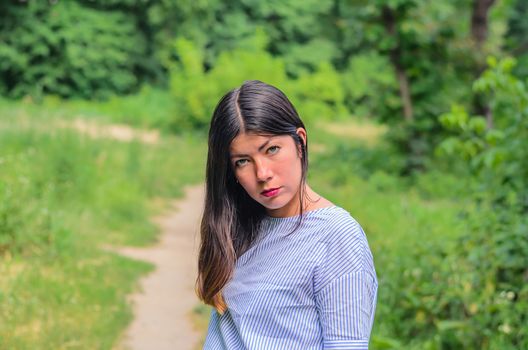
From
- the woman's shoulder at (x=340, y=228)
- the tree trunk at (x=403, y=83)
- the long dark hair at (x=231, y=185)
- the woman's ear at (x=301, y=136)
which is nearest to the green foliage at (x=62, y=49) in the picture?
the tree trunk at (x=403, y=83)

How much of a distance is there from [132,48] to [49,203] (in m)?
22.7

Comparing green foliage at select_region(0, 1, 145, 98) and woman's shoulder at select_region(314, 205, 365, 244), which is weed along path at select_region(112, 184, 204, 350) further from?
green foliage at select_region(0, 1, 145, 98)

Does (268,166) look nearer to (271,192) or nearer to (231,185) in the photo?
(271,192)

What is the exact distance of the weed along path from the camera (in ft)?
19.0

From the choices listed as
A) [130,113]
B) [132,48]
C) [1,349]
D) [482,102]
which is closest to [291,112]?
[1,349]

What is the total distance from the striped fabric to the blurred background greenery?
269cm

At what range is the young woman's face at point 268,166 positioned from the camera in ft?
5.82

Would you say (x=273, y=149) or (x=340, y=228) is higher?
(x=273, y=149)

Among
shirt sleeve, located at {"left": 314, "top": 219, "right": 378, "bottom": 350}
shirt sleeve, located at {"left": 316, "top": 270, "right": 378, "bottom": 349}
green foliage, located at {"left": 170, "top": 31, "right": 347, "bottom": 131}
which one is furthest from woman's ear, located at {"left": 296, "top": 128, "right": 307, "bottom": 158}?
green foliage, located at {"left": 170, "top": 31, "right": 347, "bottom": 131}

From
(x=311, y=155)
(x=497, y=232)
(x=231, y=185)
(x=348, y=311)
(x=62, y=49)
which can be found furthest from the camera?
(x=62, y=49)

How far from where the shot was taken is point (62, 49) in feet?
89.6

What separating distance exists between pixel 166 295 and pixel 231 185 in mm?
5196

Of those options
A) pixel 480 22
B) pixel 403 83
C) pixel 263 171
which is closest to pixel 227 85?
pixel 403 83

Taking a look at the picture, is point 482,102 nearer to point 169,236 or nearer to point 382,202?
point 382,202
